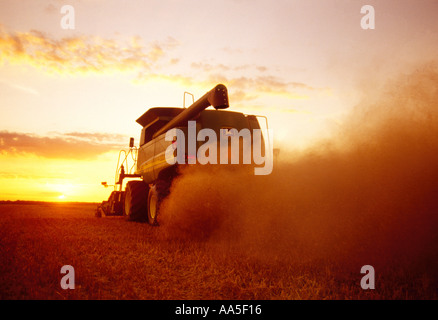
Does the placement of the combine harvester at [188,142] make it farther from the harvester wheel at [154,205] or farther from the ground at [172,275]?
the ground at [172,275]

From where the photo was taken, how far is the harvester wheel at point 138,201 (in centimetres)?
1071

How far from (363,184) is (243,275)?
3120 millimetres

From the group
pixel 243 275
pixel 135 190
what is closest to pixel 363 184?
pixel 243 275

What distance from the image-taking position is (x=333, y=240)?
18.1 feet

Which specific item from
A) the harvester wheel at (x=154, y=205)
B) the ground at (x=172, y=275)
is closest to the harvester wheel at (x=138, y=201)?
the harvester wheel at (x=154, y=205)

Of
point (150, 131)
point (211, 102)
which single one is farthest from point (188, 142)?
point (150, 131)

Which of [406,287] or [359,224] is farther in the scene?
[359,224]

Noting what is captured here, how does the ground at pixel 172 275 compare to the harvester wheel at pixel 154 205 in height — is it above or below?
below

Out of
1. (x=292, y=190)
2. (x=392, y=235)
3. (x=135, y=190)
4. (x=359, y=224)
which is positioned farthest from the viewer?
(x=135, y=190)

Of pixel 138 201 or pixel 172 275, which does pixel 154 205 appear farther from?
pixel 172 275

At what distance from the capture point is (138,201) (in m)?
10.7

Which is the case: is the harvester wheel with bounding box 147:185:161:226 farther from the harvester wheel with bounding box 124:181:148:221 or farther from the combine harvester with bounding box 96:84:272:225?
the harvester wheel with bounding box 124:181:148:221
